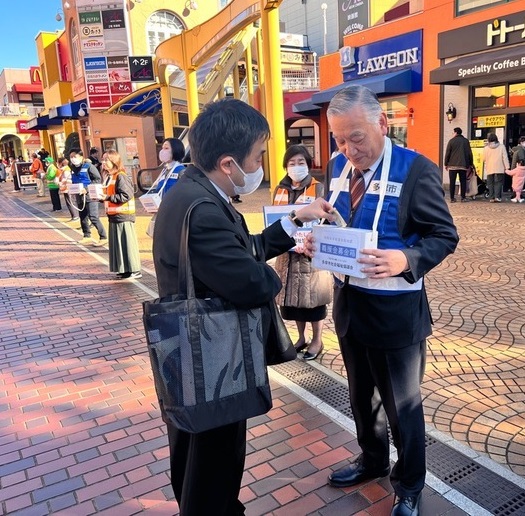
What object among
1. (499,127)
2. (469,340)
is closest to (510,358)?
(469,340)

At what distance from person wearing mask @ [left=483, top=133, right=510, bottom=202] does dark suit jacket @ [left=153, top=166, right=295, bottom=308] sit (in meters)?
11.5

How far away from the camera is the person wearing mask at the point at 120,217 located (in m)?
7.14

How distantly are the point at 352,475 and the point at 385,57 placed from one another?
15.9 metres

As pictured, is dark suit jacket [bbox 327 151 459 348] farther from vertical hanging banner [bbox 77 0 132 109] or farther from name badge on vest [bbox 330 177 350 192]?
vertical hanging banner [bbox 77 0 132 109]

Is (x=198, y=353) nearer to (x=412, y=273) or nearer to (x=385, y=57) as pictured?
(x=412, y=273)

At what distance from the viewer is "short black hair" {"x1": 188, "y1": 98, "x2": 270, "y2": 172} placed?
5.85 feet

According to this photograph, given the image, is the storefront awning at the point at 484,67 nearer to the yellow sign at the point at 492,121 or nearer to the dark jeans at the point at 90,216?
the yellow sign at the point at 492,121

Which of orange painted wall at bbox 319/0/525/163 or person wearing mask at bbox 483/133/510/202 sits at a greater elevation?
orange painted wall at bbox 319/0/525/163

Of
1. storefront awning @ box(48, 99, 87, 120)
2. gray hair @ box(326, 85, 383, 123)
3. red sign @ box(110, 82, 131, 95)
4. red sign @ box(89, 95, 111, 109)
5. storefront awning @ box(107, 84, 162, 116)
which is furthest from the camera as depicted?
storefront awning @ box(48, 99, 87, 120)

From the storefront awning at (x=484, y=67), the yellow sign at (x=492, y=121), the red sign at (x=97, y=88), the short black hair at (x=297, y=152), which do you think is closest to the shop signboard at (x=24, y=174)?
the red sign at (x=97, y=88)

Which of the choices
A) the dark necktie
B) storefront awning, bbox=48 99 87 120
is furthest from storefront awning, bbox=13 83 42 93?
the dark necktie

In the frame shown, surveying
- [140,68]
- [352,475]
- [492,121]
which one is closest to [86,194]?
[352,475]

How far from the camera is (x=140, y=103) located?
1914cm

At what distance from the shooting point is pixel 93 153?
16438 millimetres
